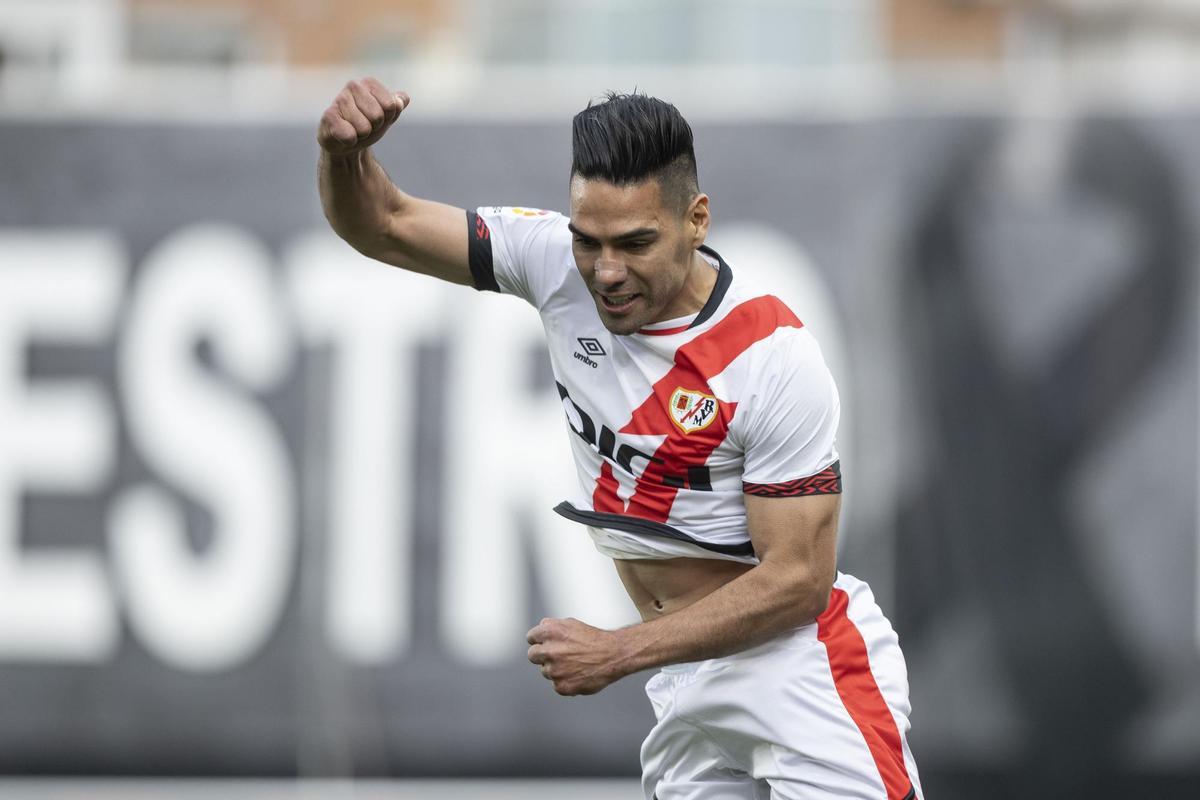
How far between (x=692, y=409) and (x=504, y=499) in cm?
421

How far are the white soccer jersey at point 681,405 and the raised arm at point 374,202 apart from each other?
92 mm

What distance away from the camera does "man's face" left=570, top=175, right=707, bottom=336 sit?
155 inches

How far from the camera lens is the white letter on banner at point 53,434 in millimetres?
8242

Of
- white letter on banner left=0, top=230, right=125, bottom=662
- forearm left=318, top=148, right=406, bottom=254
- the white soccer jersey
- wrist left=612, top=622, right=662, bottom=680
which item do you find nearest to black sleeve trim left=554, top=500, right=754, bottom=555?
the white soccer jersey

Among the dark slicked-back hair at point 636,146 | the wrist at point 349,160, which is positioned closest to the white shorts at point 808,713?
the dark slicked-back hair at point 636,146

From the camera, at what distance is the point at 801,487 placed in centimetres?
405

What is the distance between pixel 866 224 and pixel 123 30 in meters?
8.72

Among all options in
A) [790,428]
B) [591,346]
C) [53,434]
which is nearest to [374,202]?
[591,346]

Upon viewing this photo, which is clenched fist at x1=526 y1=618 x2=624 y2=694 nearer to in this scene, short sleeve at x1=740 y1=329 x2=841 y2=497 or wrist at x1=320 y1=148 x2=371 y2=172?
short sleeve at x1=740 y1=329 x2=841 y2=497

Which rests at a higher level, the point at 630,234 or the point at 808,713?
the point at 630,234

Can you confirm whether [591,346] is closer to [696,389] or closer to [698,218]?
[696,389]

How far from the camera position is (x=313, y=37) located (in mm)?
14969

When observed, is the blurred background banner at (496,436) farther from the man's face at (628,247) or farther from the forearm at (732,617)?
the man's face at (628,247)

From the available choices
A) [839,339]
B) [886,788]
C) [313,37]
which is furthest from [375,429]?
[313,37]
